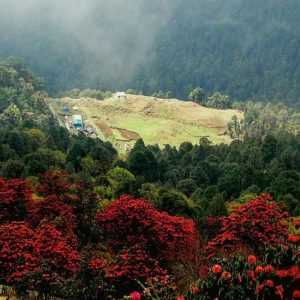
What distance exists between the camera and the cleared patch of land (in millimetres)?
94250

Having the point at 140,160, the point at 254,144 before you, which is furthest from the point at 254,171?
the point at 254,144

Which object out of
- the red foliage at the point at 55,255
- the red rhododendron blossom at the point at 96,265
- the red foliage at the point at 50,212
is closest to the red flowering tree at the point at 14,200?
the red foliage at the point at 50,212

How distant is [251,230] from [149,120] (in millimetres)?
80480

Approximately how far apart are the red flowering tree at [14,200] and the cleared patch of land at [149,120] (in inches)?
2069

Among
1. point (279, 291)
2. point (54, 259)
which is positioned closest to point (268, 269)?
point (279, 291)

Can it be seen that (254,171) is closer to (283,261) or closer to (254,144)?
(254,144)

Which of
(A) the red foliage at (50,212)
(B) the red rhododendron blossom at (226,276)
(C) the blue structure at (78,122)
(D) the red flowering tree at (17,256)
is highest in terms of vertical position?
(C) the blue structure at (78,122)

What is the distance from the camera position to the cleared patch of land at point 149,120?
94.2 meters

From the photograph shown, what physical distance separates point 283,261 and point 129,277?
7157mm

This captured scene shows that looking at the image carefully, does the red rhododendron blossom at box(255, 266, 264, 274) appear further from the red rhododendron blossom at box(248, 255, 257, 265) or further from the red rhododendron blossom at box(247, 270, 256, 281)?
the red rhododendron blossom at box(248, 255, 257, 265)

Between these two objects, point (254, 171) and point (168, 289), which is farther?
point (254, 171)

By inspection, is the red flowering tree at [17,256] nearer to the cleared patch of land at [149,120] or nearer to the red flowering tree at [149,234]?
the red flowering tree at [149,234]

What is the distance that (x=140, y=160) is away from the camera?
5522 centimetres

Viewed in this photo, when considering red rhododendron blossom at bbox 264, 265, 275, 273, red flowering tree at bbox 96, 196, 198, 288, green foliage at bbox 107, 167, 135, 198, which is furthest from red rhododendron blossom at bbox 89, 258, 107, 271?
green foliage at bbox 107, 167, 135, 198
